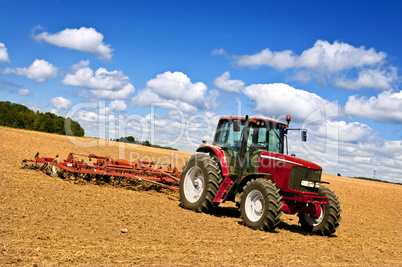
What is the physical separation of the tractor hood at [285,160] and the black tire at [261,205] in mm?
585

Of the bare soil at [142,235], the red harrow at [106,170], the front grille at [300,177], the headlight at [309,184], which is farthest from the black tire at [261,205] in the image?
the red harrow at [106,170]

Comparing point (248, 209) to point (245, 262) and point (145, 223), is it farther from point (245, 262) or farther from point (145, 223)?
point (245, 262)

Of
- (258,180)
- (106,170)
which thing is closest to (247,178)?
(258,180)

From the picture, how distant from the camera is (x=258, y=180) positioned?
351 inches

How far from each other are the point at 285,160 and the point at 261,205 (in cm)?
123

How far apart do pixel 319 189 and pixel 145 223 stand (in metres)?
4.38

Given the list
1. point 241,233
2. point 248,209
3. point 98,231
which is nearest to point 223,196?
point 248,209

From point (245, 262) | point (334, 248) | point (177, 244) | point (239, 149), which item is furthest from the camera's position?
point (239, 149)

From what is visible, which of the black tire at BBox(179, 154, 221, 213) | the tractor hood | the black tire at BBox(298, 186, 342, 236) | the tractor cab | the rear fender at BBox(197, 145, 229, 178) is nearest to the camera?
the tractor hood

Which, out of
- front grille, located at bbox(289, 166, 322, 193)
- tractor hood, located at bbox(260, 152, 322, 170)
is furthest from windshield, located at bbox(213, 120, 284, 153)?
front grille, located at bbox(289, 166, 322, 193)

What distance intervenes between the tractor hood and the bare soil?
5.37 ft

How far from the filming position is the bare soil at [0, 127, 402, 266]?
18.6 feet

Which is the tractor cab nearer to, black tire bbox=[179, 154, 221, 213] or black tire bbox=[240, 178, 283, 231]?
black tire bbox=[179, 154, 221, 213]

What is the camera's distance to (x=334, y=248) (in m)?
7.86
